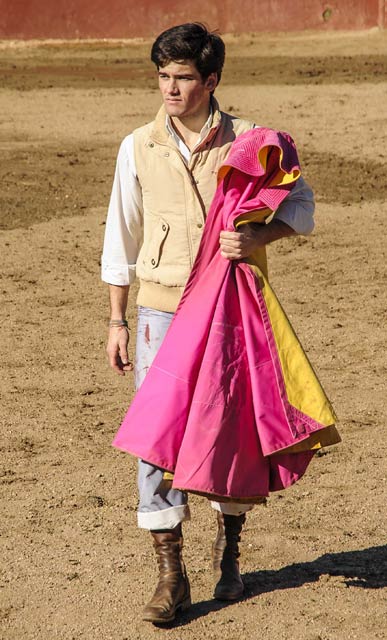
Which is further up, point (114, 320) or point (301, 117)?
point (114, 320)

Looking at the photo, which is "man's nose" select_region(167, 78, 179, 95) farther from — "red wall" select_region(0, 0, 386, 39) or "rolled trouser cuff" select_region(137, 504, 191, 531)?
"red wall" select_region(0, 0, 386, 39)

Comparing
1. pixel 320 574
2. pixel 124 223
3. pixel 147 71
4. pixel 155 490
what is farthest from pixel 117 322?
pixel 147 71

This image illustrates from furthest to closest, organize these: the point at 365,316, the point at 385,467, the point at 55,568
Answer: the point at 365,316 < the point at 385,467 < the point at 55,568

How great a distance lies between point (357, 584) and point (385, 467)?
46.9 inches

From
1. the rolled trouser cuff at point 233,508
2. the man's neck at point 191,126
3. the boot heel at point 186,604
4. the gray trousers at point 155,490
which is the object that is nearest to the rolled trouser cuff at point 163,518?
the gray trousers at point 155,490

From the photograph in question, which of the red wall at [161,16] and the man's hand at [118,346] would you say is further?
the red wall at [161,16]

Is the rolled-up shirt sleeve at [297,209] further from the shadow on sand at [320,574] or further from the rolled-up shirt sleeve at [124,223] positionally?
the shadow on sand at [320,574]

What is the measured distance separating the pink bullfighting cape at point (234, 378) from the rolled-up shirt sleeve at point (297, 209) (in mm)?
105

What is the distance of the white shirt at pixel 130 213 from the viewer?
407cm

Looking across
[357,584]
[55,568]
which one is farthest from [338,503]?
[55,568]

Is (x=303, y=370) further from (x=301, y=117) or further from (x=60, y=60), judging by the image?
(x=60, y=60)

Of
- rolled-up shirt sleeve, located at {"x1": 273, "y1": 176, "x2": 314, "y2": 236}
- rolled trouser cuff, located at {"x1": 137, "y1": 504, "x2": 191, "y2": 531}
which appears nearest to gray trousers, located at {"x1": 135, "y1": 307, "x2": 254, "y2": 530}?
rolled trouser cuff, located at {"x1": 137, "y1": 504, "x2": 191, "y2": 531}

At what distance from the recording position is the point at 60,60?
18.9m

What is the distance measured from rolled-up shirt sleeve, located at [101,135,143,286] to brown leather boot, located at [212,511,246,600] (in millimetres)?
850
